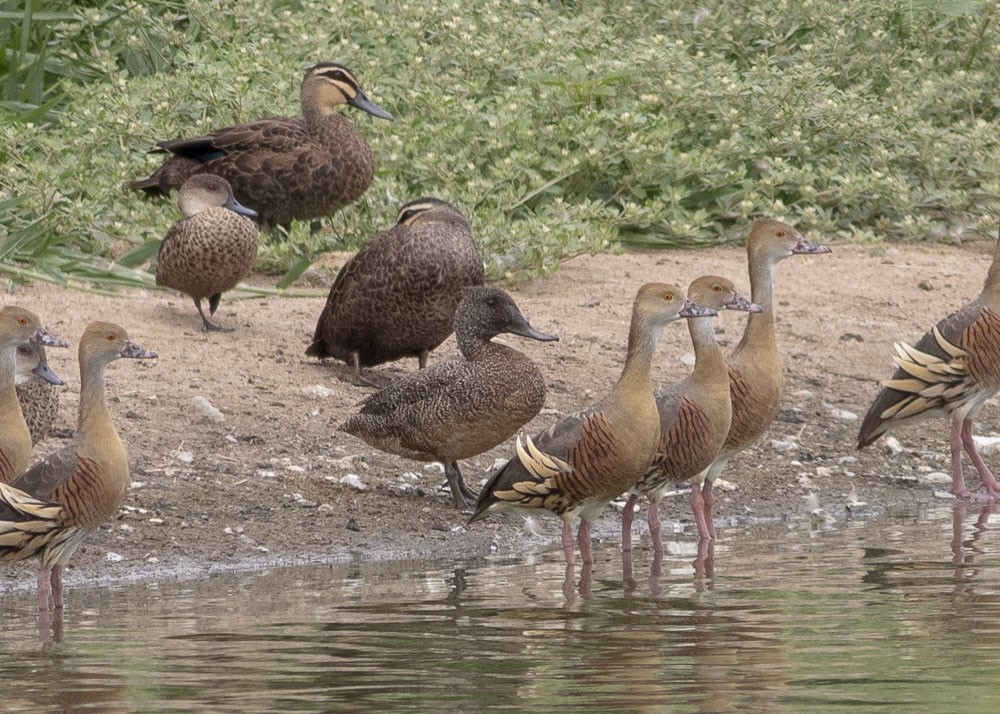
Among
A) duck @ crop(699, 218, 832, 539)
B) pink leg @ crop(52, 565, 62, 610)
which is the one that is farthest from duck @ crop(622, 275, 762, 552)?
pink leg @ crop(52, 565, 62, 610)

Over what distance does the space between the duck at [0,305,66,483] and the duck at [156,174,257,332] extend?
2508 mm

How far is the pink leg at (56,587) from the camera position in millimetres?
6805

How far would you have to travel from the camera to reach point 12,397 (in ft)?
24.2

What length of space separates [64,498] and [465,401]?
212 centimetres

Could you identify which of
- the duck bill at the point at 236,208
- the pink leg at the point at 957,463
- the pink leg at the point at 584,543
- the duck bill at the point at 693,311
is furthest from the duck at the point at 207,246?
the pink leg at the point at 957,463

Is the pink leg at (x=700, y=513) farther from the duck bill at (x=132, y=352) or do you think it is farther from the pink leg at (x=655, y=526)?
the duck bill at (x=132, y=352)

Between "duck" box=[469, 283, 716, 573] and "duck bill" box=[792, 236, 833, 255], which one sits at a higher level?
"duck bill" box=[792, 236, 833, 255]

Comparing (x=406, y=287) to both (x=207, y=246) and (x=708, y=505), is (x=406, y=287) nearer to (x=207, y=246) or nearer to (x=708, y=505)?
(x=207, y=246)

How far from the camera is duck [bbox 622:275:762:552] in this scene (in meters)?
7.84

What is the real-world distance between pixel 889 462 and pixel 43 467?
4750mm

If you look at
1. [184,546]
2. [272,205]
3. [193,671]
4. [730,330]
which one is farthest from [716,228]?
[193,671]

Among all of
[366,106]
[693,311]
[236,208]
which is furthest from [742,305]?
[366,106]

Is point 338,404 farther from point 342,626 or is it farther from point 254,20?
point 254,20

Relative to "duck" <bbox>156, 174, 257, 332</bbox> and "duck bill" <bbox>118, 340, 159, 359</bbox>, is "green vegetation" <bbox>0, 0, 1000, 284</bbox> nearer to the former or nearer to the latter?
"duck" <bbox>156, 174, 257, 332</bbox>
